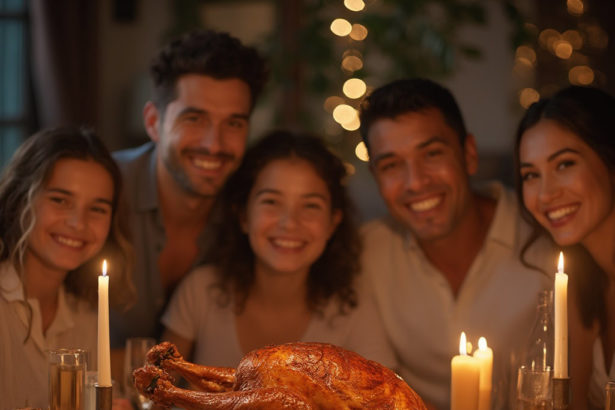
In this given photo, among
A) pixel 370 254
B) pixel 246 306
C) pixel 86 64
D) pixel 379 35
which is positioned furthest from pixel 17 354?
pixel 86 64

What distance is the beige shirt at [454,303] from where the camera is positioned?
2.46 m

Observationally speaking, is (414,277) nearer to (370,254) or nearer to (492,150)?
(370,254)

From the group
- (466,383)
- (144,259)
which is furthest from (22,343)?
(466,383)

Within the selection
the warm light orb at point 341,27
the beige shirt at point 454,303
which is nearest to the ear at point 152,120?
the beige shirt at point 454,303

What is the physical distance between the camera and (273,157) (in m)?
2.49

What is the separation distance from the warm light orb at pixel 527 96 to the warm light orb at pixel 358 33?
70.8 inches

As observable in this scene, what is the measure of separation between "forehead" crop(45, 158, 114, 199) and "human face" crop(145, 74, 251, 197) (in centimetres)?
51

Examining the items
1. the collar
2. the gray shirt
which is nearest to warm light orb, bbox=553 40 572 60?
the collar

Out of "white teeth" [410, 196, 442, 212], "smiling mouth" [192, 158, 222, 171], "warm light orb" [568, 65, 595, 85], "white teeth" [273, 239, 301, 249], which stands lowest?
"white teeth" [273, 239, 301, 249]

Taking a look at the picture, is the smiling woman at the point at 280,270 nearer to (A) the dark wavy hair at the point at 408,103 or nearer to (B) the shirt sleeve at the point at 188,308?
(B) the shirt sleeve at the point at 188,308

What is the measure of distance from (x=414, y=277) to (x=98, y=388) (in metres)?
1.55

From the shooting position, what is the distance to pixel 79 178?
6.84 feet

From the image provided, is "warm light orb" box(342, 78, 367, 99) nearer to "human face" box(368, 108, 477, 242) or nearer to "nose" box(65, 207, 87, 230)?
"human face" box(368, 108, 477, 242)

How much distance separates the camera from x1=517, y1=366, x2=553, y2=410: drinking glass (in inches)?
58.5
